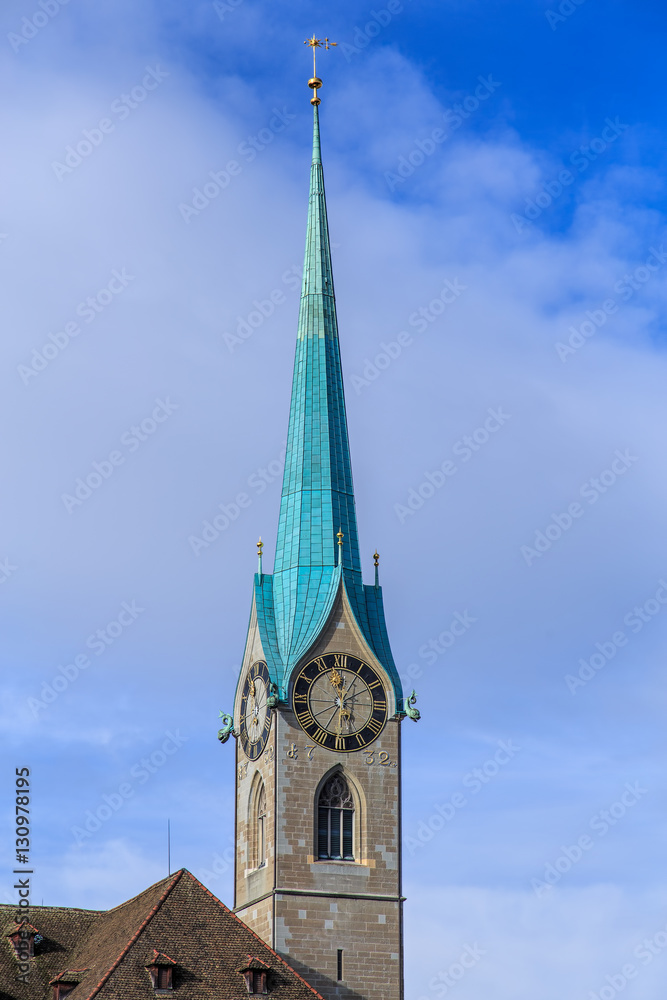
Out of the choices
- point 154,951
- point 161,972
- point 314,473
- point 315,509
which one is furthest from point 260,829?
point 314,473

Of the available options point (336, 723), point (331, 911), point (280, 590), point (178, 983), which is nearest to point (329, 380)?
point (280, 590)

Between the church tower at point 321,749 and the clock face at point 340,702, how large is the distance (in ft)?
0.11

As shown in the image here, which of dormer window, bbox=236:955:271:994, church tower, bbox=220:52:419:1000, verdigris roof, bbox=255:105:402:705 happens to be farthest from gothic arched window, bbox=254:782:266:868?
dormer window, bbox=236:955:271:994

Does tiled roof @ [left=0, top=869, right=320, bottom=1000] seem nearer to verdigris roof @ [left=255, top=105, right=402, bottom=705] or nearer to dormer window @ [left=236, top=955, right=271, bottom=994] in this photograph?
dormer window @ [left=236, top=955, right=271, bottom=994]

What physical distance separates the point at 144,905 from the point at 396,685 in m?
12.0

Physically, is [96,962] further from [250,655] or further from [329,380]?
[329,380]

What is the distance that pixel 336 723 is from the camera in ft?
227

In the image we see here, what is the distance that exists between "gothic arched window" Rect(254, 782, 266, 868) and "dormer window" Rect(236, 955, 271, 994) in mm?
8055

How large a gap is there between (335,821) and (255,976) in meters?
9.12

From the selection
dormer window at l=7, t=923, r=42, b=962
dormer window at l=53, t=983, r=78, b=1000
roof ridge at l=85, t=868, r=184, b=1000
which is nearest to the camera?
roof ridge at l=85, t=868, r=184, b=1000

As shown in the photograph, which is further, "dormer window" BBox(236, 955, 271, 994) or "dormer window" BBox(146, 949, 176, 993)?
"dormer window" BBox(236, 955, 271, 994)

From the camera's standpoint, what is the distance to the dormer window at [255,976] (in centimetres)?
6025

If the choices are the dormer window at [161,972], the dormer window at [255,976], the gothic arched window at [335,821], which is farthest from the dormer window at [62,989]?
the gothic arched window at [335,821]

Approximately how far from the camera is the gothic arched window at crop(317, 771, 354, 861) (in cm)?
6819
